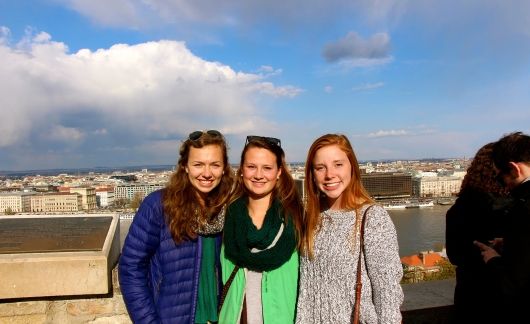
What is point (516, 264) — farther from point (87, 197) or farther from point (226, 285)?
point (87, 197)

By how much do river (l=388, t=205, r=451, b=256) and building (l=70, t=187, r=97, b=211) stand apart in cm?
4025

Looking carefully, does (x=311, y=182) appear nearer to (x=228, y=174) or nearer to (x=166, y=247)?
(x=228, y=174)

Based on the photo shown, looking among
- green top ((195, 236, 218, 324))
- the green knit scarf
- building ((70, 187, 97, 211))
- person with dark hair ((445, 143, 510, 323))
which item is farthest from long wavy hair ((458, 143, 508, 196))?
building ((70, 187, 97, 211))

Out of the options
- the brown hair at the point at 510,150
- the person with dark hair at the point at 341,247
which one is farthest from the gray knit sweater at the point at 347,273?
the brown hair at the point at 510,150

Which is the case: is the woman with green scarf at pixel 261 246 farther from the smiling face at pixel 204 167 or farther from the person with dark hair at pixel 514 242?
the person with dark hair at pixel 514 242

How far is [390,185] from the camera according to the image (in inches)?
2574

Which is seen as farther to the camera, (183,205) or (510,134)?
(510,134)

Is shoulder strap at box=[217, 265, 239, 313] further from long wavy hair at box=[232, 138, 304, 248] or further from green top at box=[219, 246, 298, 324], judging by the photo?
long wavy hair at box=[232, 138, 304, 248]

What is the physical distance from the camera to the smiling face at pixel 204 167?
5.41ft

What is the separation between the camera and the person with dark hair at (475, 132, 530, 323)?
140 cm

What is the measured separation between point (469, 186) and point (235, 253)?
3.33 ft

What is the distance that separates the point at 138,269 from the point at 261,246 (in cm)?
43

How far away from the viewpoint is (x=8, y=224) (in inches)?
102

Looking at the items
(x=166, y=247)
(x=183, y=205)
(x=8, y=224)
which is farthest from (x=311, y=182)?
(x=8, y=224)
